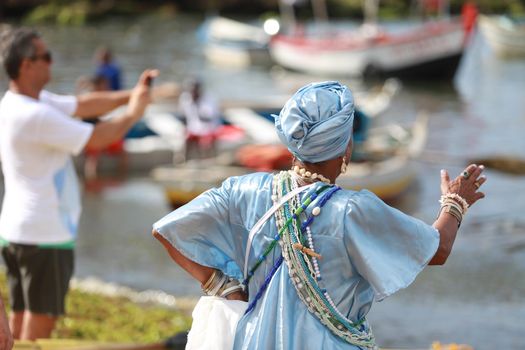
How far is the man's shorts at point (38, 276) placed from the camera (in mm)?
5180

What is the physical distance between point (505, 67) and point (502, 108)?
9.92 m

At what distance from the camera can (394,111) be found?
28312 millimetres

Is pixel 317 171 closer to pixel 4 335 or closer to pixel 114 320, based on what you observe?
pixel 4 335

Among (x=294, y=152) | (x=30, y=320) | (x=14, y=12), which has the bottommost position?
(x=14, y=12)

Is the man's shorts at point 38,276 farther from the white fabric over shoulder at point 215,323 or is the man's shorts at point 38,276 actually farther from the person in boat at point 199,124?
the person in boat at point 199,124

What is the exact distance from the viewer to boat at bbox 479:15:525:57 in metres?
38.8

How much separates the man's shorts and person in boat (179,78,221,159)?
433 inches

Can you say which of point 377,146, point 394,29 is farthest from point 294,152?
point 394,29

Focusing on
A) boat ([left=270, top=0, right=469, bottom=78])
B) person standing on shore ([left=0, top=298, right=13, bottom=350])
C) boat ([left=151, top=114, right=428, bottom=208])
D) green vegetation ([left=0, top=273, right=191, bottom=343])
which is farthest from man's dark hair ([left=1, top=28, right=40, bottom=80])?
boat ([left=270, top=0, right=469, bottom=78])

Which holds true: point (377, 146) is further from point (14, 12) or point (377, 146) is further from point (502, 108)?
point (14, 12)

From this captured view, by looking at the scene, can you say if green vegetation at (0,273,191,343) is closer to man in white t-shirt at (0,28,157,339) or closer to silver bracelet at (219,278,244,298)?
man in white t-shirt at (0,28,157,339)

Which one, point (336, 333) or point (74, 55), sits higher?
point (336, 333)

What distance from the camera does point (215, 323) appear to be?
3.38m

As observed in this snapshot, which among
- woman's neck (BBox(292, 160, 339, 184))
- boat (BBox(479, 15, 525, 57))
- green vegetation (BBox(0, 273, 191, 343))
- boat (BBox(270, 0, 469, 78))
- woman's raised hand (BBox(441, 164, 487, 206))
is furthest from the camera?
boat (BBox(479, 15, 525, 57))
